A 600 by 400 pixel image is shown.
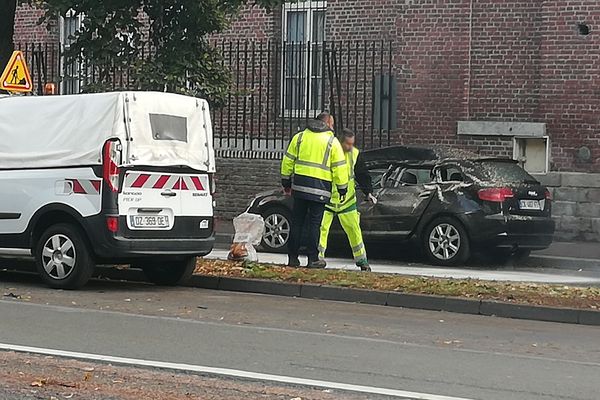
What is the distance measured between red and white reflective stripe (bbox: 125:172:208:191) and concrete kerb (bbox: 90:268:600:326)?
3.85 ft

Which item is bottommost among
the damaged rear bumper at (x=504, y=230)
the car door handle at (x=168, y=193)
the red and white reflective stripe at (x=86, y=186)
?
the damaged rear bumper at (x=504, y=230)

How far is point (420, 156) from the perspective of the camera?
16.8m

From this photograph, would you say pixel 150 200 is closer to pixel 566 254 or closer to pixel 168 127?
pixel 168 127

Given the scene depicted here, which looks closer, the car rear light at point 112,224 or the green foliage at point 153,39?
the car rear light at point 112,224

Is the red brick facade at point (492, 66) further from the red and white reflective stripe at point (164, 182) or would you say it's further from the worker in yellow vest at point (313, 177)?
the red and white reflective stripe at point (164, 182)

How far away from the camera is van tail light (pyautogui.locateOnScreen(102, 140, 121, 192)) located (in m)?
11.6

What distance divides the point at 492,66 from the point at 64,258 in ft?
34.5

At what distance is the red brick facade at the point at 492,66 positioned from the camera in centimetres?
1912

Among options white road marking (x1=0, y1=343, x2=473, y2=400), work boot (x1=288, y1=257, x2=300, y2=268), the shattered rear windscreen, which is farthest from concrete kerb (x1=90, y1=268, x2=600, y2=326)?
the shattered rear windscreen

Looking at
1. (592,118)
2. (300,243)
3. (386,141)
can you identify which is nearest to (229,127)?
(386,141)

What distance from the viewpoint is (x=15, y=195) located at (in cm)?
1229

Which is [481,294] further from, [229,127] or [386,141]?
[229,127]

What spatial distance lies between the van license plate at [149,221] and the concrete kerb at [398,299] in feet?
3.83

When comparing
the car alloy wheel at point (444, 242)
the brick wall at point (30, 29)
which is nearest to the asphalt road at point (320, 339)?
the car alloy wheel at point (444, 242)
